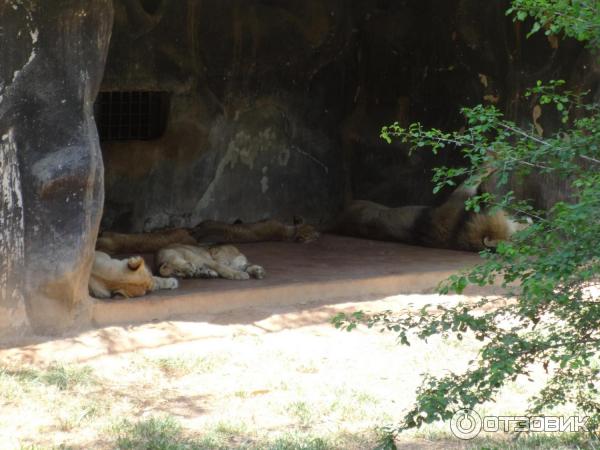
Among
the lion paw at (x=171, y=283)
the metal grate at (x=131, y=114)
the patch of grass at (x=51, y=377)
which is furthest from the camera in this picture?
the metal grate at (x=131, y=114)

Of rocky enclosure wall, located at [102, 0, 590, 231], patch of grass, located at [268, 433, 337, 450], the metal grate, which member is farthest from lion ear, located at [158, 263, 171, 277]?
patch of grass, located at [268, 433, 337, 450]

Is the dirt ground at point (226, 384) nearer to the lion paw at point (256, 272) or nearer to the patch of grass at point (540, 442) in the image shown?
the patch of grass at point (540, 442)

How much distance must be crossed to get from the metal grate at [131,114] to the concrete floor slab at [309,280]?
146 centimetres

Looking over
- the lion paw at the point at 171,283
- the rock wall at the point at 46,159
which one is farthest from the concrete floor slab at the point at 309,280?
the rock wall at the point at 46,159

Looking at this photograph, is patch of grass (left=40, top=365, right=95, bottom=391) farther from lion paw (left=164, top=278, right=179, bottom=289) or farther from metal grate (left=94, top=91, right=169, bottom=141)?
metal grate (left=94, top=91, right=169, bottom=141)

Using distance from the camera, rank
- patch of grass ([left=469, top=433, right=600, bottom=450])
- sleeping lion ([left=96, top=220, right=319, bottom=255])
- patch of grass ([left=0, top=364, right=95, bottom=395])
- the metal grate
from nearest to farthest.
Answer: patch of grass ([left=469, top=433, right=600, bottom=450]) → patch of grass ([left=0, top=364, right=95, bottom=395]) → sleeping lion ([left=96, top=220, right=319, bottom=255]) → the metal grate

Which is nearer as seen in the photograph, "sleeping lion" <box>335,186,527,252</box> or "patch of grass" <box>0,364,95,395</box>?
"patch of grass" <box>0,364,95,395</box>

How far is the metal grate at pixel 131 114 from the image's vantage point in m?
10.1

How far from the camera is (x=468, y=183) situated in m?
3.97

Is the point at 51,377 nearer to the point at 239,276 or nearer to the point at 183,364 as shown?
the point at 183,364

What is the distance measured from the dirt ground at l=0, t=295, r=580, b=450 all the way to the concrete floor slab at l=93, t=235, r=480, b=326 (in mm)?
136

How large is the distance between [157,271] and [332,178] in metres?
3.74

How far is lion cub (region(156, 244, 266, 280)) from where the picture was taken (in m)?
8.11

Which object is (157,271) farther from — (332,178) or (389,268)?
(332,178)
